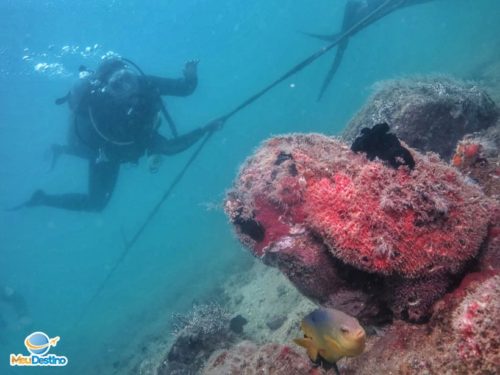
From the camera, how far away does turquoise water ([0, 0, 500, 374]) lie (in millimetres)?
19562

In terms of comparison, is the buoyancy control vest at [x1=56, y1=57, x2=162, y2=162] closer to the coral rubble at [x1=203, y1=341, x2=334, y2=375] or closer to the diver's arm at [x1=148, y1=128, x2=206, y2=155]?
Answer: the diver's arm at [x1=148, y1=128, x2=206, y2=155]

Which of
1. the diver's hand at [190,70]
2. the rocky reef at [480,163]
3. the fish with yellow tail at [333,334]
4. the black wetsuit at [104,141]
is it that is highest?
the rocky reef at [480,163]

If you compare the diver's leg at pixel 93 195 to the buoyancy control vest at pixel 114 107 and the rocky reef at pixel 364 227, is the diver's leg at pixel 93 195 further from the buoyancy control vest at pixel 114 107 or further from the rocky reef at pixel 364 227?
the rocky reef at pixel 364 227

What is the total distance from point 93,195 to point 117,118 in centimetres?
342

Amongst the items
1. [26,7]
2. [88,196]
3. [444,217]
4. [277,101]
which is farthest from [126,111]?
[277,101]

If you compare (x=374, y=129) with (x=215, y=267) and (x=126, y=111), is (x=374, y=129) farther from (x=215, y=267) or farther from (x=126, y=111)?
(x=215, y=267)

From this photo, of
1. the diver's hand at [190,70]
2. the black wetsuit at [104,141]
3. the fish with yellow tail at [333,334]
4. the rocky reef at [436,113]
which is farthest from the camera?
the diver's hand at [190,70]

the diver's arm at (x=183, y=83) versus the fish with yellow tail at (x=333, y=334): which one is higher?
the fish with yellow tail at (x=333, y=334)

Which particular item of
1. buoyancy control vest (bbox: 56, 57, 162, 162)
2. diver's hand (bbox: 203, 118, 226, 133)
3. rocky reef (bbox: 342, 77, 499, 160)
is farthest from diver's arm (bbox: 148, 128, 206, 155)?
rocky reef (bbox: 342, 77, 499, 160)

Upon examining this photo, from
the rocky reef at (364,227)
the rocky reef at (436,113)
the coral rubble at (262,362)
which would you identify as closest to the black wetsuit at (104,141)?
the rocky reef at (436,113)

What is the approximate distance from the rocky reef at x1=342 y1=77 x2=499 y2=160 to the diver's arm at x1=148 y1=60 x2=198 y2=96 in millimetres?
6882

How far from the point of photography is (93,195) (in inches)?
487

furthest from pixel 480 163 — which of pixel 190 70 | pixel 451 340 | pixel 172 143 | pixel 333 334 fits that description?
pixel 190 70

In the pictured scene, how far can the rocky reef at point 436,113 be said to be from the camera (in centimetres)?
604
